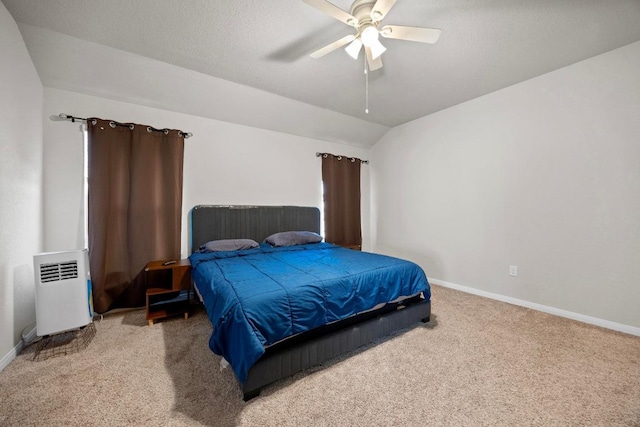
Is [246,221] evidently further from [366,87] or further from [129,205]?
[366,87]

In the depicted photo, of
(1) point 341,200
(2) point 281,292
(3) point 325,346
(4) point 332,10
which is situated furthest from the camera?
(1) point 341,200

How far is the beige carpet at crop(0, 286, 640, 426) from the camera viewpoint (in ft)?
4.62

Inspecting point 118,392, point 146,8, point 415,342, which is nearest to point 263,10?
point 146,8

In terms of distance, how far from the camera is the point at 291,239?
3.61m

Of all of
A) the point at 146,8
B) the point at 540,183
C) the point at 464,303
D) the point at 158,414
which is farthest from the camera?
the point at 464,303

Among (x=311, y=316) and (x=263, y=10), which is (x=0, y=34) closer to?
(x=263, y=10)

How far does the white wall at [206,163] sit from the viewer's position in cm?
262

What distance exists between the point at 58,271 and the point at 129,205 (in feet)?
3.30

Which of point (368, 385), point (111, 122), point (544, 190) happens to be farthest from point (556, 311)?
point (111, 122)

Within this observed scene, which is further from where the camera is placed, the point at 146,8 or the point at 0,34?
the point at 146,8

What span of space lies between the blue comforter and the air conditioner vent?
957 millimetres

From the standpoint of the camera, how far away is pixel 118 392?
1.60 meters

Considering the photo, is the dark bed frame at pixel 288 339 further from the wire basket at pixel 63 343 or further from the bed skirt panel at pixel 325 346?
the wire basket at pixel 63 343

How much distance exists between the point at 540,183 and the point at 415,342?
241 cm
